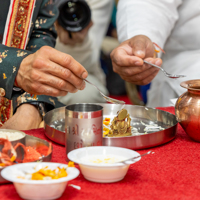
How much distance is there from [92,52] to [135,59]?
60.9 inches

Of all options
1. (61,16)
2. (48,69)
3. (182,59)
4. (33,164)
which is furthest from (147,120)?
(61,16)

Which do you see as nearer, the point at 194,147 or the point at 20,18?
the point at 194,147

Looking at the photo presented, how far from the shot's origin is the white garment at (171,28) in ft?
4.57

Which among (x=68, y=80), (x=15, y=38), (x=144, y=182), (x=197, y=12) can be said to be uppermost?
(x=197, y=12)

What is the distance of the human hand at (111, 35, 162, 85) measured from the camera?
1.05 metres

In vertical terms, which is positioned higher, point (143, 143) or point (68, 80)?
point (68, 80)

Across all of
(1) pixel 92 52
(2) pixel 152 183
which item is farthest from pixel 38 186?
(1) pixel 92 52

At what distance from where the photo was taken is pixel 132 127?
904 millimetres

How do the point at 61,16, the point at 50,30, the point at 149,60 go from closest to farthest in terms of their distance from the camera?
the point at 149,60, the point at 50,30, the point at 61,16

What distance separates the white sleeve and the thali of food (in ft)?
1.64

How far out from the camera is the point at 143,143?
725 millimetres

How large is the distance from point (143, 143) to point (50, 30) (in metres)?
0.73

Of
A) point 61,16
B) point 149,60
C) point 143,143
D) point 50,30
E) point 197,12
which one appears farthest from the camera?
point 61,16

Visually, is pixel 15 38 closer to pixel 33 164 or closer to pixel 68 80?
pixel 68 80
